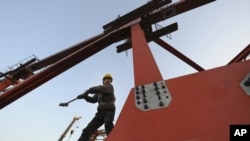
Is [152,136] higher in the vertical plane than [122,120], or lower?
lower

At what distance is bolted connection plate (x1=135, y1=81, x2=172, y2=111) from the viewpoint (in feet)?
5.20

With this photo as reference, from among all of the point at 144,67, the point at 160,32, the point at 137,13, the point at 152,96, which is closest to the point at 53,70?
the point at 137,13

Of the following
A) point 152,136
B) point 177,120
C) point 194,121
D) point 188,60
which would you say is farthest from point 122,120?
point 188,60

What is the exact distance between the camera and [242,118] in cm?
124

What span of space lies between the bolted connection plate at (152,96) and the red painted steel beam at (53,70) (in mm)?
2360

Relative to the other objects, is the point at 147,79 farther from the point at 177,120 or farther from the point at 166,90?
the point at 177,120

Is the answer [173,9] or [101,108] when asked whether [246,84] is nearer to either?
[101,108]

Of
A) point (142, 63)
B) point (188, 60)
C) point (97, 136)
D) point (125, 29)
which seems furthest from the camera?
point (97, 136)

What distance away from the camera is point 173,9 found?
5391mm

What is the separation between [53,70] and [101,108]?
3.58 ft

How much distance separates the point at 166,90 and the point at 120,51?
421cm

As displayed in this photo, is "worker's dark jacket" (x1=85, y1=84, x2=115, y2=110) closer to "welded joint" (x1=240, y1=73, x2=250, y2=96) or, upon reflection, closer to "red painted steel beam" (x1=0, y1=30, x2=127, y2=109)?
"red painted steel beam" (x1=0, y1=30, x2=127, y2=109)

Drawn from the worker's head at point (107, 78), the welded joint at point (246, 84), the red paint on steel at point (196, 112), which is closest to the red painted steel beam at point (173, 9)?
the worker's head at point (107, 78)

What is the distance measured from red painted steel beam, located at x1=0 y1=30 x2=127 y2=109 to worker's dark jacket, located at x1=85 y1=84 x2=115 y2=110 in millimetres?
772
